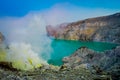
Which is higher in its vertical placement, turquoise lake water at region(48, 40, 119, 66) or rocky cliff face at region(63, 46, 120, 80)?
turquoise lake water at region(48, 40, 119, 66)

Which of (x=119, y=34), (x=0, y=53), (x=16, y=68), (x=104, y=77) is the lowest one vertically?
(x=104, y=77)

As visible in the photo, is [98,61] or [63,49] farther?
[63,49]

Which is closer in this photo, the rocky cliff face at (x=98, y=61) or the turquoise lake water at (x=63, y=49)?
the rocky cliff face at (x=98, y=61)

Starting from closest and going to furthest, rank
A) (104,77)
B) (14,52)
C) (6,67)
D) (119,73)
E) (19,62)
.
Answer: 1. (104,77)
2. (119,73)
3. (6,67)
4. (19,62)
5. (14,52)

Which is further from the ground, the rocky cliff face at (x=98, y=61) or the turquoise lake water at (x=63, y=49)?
the turquoise lake water at (x=63, y=49)

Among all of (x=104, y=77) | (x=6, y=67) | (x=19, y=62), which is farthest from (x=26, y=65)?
(x=104, y=77)

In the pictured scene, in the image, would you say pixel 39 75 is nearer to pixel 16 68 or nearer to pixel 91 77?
pixel 91 77

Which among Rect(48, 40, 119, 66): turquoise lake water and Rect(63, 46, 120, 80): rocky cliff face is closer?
Rect(63, 46, 120, 80): rocky cliff face

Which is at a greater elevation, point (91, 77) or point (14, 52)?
point (14, 52)

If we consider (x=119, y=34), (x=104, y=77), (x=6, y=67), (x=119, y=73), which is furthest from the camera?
(x=119, y=34)

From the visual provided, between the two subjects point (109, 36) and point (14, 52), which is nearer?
point (14, 52)

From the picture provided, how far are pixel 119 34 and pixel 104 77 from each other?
176 meters

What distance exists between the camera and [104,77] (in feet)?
53.8

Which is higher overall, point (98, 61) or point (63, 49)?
point (63, 49)
